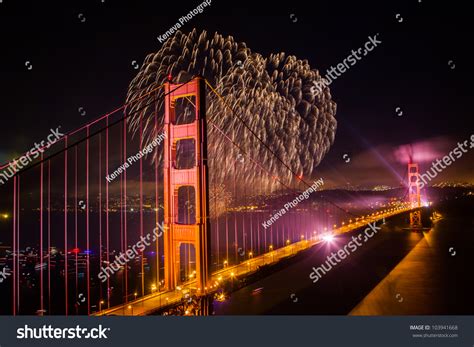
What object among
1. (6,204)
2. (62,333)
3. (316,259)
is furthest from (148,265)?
(6,204)

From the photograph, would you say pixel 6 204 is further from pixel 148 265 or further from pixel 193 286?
pixel 193 286

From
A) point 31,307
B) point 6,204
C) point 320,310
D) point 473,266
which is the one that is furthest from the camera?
point 6,204

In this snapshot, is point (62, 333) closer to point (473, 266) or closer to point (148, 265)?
point (473, 266)

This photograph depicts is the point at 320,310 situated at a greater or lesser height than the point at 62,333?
lesser

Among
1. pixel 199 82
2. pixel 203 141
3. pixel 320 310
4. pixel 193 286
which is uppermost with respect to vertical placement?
Answer: pixel 199 82

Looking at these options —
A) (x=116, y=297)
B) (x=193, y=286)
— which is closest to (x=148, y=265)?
(x=116, y=297)

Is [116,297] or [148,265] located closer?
[116,297]

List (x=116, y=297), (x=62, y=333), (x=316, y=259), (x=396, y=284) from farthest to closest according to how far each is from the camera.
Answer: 1. (x=116, y=297)
2. (x=316, y=259)
3. (x=396, y=284)
4. (x=62, y=333)
